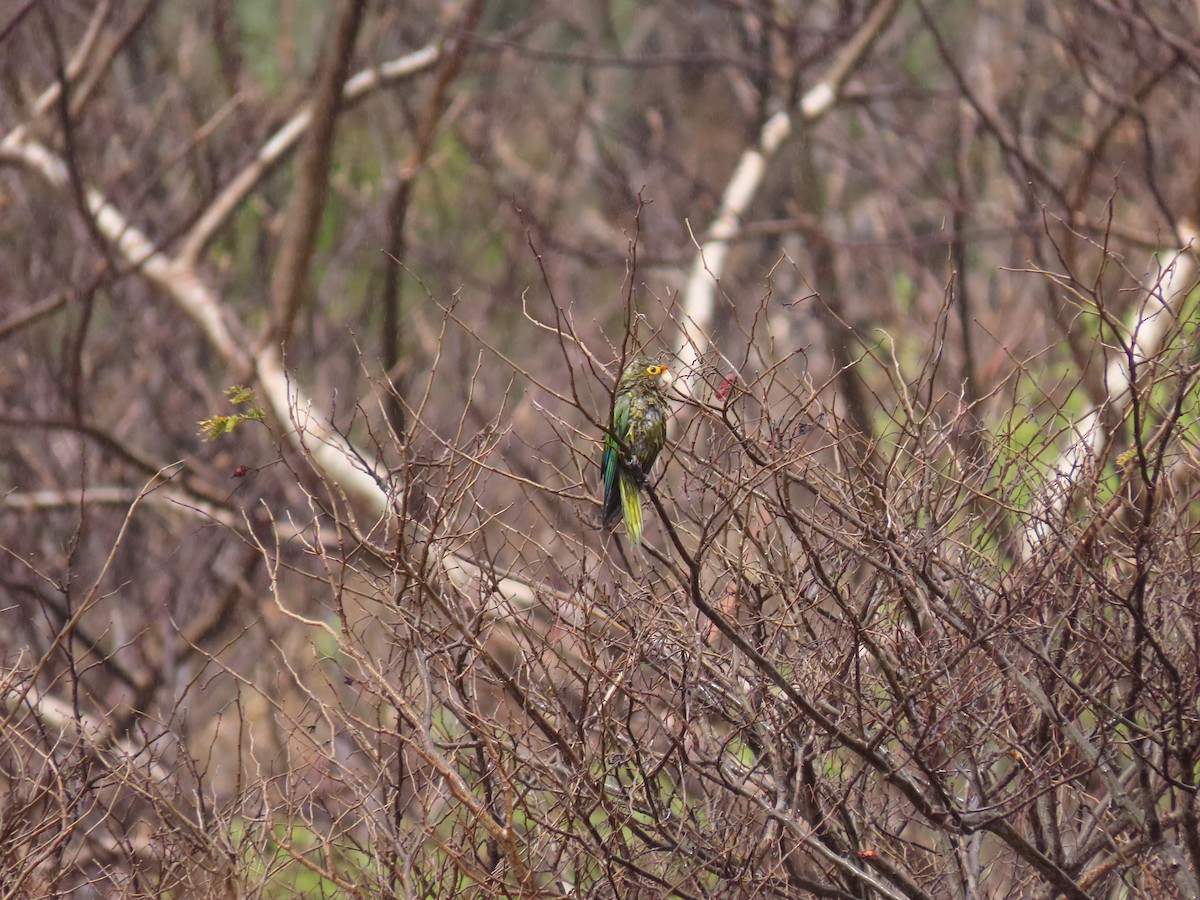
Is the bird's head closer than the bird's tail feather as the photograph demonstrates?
No

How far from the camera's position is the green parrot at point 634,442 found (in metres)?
4.73

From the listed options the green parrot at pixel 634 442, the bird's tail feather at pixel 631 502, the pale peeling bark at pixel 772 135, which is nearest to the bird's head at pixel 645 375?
the green parrot at pixel 634 442

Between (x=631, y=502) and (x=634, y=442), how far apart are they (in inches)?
10.1

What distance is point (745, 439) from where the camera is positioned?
3.75m

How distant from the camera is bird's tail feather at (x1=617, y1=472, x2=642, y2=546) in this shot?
465 centimetres

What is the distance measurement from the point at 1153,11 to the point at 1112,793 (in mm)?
10945

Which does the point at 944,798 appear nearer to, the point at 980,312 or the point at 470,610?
the point at 470,610

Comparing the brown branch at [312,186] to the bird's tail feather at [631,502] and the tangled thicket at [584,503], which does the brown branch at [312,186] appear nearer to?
the tangled thicket at [584,503]

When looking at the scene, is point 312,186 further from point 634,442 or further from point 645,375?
point 634,442

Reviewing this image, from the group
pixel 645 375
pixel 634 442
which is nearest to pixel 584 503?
pixel 634 442

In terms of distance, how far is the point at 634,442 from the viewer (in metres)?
4.93

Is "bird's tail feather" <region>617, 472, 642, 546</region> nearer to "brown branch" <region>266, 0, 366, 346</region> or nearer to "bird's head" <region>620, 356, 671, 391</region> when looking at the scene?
"bird's head" <region>620, 356, 671, 391</region>

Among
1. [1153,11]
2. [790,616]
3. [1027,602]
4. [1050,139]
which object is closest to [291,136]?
[790,616]

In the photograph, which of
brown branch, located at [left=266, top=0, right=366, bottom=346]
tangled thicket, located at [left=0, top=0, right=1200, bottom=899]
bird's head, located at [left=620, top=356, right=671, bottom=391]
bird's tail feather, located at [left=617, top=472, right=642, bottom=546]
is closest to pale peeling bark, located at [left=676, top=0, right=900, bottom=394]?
tangled thicket, located at [left=0, top=0, right=1200, bottom=899]
